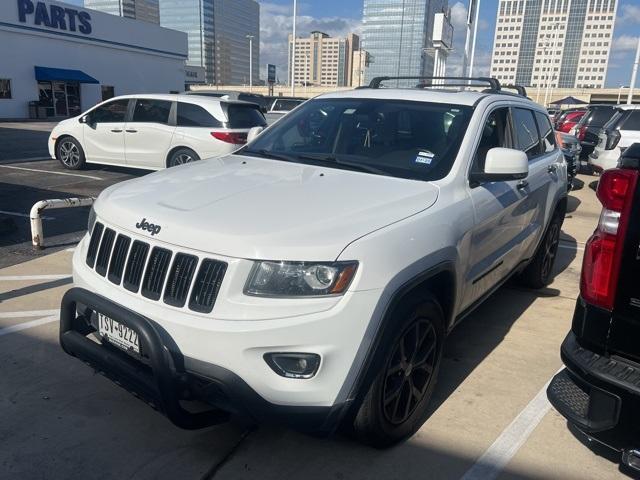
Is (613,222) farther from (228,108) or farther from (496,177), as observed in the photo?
(228,108)

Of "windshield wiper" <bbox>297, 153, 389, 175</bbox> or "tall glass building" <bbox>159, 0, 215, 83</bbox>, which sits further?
"tall glass building" <bbox>159, 0, 215, 83</bbox>

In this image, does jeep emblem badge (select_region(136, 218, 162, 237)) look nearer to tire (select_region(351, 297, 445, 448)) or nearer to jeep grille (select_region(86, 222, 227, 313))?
jeep grille (select_region(86, 222, 227, 313))

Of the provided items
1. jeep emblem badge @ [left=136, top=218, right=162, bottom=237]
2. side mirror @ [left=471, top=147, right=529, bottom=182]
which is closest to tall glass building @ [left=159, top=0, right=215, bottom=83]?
side mirror @ [left=471, top=147, right=529, bottom=182]

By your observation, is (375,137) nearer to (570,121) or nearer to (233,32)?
(570,121)

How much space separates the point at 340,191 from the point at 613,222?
51.0 inches

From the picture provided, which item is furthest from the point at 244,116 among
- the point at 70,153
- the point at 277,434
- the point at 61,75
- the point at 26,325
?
the point at 61,75

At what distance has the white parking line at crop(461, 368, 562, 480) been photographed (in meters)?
2.69

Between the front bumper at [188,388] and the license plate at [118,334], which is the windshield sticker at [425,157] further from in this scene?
the license plate at [118,334]

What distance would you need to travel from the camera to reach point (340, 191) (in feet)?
9.50

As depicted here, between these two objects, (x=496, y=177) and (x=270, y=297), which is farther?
(x=496, y=177)

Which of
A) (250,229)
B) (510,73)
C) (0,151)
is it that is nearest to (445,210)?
(250,229)

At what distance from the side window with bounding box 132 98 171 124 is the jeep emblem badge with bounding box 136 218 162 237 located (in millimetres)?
8063

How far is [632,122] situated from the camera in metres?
11.0

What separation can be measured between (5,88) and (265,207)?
35.0 metres
